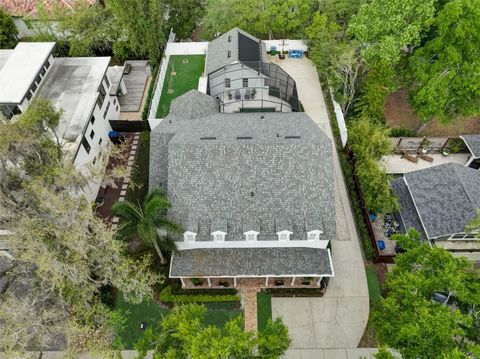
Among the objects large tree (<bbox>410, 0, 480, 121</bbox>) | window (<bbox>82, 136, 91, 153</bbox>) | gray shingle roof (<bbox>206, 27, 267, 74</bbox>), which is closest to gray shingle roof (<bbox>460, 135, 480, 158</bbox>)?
large tree (<bbox>410, 0, 480, 121</bbox>)

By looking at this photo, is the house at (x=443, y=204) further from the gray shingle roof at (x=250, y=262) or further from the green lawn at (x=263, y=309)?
the green lawn at (x=263, y=309)

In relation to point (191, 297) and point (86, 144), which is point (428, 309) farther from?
point (86, 144)

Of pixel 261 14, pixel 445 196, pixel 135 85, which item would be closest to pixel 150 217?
pixel 445 196

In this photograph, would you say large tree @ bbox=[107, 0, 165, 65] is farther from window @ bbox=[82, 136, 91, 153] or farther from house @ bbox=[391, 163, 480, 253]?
house @ bbox=[391, 163, 480, 253]

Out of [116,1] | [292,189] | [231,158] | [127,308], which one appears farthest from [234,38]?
[127,308]

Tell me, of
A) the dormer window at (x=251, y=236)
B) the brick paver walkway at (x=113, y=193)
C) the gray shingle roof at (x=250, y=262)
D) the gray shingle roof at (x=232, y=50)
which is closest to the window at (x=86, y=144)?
the brick paver walkway at (x=113, y=193)

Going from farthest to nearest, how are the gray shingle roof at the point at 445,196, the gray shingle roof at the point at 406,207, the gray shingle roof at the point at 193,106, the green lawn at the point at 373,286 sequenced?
1. the gray shingle roof at the point at 193,106
2. the gray shingle roof at the point at 406,207
3. the gray shingle roof at the point at 445,196
4. the green lawn at the point at 373,286

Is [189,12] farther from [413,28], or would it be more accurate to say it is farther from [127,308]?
[127,308]
